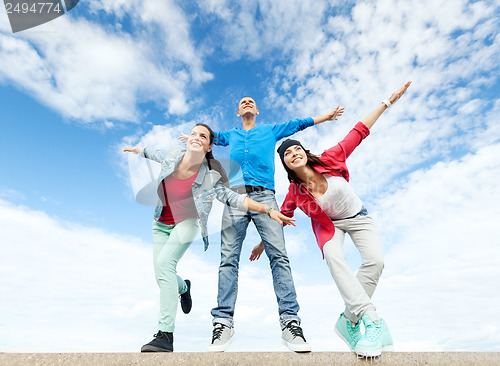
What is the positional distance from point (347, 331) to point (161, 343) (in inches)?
76.4

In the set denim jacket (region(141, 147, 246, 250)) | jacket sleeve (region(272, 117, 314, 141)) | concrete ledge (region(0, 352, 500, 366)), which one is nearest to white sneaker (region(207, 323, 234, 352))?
concrete ledge (region(0, 352, 500, 366))

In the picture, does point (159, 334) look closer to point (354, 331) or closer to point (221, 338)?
point (221, 338)

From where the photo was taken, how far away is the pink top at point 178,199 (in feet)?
12.9

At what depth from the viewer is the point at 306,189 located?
3.75 meters

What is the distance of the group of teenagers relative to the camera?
350 cm

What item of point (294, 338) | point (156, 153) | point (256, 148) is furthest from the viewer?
point (156, 153)

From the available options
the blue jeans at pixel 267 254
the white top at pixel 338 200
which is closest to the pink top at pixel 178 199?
the blue jeans at pixel 267 254

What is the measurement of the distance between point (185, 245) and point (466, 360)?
290 centimetres

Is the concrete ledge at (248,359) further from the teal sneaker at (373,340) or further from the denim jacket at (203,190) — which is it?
the denim jacket at (203,190)

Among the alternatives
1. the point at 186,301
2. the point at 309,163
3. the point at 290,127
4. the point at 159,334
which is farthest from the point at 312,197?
the point at 186,301

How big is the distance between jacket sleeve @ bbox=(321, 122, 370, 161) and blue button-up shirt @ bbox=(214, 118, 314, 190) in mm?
604

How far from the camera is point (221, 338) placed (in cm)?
348

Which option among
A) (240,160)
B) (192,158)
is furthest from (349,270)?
(192,158)

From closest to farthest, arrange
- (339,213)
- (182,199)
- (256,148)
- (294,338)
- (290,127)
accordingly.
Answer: (294,338) → (339,213) → (182,199) → (256,148) → (290,127)
